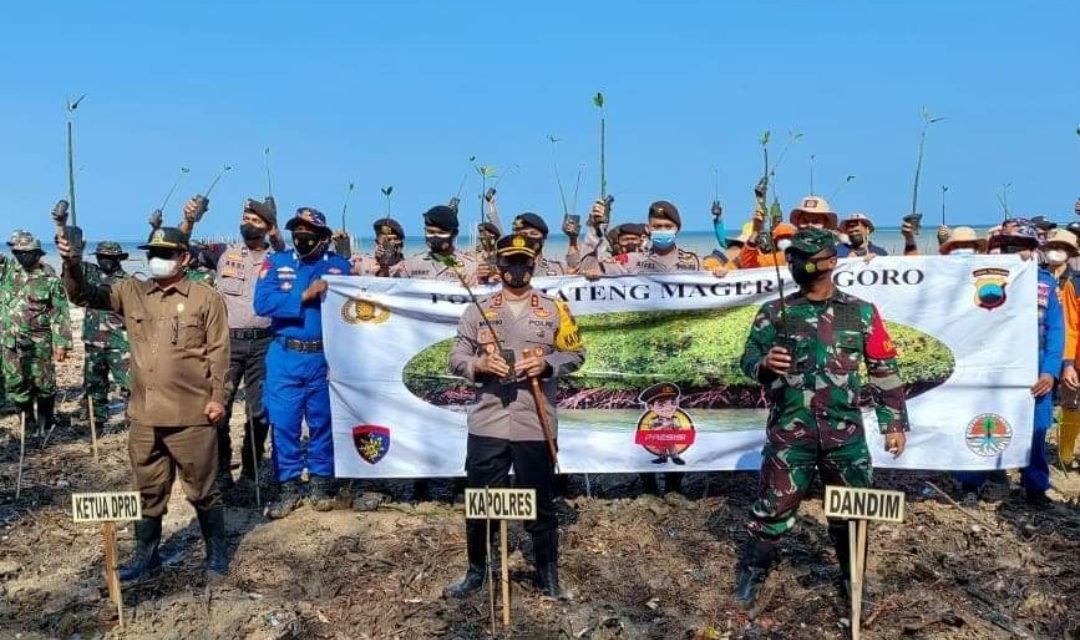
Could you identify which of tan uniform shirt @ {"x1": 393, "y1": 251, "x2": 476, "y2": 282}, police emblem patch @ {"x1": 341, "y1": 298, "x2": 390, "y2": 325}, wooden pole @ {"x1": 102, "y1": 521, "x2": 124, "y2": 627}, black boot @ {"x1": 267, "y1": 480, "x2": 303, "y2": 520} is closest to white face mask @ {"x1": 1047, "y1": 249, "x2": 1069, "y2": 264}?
tan uniform shirt @ {"x1": 393, "y1": 251, "x2": 476, "y2": 282}

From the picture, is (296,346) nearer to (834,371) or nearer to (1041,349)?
(834,371)

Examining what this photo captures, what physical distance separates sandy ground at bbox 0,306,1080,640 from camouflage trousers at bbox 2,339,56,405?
2.59m

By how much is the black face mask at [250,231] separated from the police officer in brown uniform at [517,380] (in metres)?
2.84

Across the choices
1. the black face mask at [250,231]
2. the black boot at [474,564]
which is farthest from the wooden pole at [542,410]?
the black face mask at [250,231]

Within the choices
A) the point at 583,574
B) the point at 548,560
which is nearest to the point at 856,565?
the point at 548,560

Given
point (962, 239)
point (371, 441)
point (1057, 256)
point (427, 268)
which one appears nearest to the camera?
point (371, 441)

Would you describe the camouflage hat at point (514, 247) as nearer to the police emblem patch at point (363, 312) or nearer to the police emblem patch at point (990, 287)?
the police emblem patch at point (363, 312)

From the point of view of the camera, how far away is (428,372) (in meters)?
6.86

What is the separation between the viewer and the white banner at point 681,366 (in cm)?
653

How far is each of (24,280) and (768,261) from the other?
8.16 meters

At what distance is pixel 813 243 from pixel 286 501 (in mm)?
4473

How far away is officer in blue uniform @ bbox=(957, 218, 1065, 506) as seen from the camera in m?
6.45

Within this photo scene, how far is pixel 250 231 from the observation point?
700 cm

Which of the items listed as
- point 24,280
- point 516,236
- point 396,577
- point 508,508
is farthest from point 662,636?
point 24,280
